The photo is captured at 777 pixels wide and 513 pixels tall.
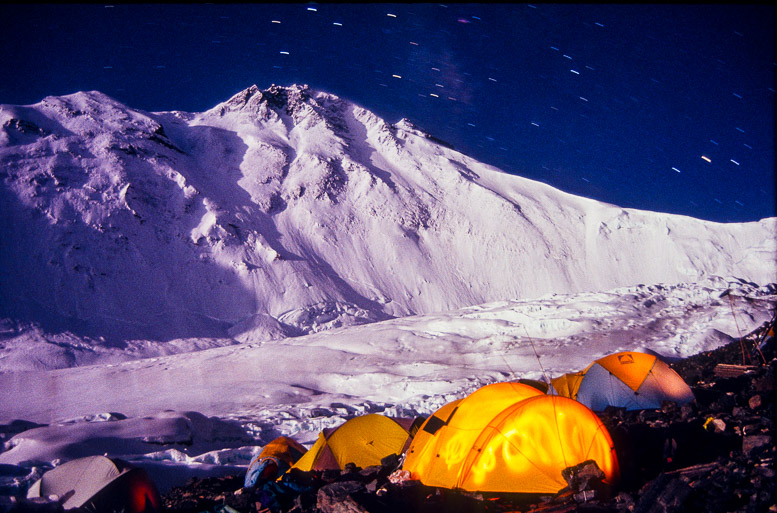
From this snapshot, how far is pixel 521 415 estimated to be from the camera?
5.57m

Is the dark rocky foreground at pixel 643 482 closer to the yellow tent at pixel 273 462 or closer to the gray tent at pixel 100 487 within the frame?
the yellow tent at pixel 273 462

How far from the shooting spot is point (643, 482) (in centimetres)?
524

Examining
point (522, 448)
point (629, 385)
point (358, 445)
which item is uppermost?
point (522, 448)

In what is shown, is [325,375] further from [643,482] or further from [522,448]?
[643,482]

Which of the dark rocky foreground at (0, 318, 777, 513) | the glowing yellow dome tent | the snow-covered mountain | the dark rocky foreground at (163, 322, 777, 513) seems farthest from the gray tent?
the snow-covered mountain

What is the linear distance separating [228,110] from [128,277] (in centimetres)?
4553

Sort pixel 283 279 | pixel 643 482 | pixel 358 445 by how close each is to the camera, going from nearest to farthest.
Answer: pixel 643 482 < pixel 358 445 < pixel 283 279

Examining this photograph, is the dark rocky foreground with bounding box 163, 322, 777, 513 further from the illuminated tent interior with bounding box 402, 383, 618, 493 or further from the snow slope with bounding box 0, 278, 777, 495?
the snow slope with bounding box 0, 278, 777, 495

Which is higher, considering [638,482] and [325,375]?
[638,482]

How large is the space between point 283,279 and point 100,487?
3443 cm

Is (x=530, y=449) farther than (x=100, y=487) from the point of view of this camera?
No

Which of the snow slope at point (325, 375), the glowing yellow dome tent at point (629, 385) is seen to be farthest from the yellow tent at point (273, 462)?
the glowing yellow dome tent at point (629, 385)

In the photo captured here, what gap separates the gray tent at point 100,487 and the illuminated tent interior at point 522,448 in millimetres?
4118

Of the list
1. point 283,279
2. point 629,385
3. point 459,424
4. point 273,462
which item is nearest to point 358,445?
point 273,462
